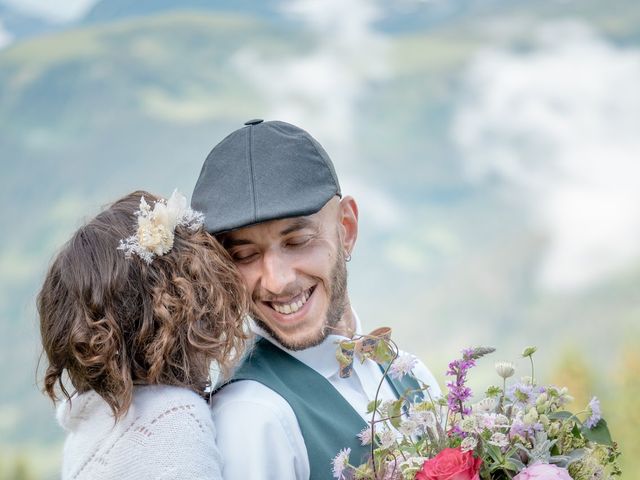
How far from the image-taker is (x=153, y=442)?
207 centimetres

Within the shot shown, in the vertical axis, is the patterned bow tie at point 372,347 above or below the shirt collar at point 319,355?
above

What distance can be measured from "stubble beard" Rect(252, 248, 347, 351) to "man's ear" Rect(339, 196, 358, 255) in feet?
0.32

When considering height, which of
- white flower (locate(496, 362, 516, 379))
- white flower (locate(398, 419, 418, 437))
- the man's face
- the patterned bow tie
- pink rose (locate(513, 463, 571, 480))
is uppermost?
the man's face

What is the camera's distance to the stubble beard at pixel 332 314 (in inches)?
97.7

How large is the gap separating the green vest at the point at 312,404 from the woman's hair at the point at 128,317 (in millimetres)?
148

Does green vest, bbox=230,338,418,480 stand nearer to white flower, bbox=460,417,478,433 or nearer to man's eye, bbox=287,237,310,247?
man's eye, bbox=287,237,310,247

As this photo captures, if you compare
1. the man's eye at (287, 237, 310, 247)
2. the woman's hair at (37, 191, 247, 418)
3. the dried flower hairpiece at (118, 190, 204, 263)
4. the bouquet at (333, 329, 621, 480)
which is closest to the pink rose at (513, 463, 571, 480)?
the bouquet at (333, 329, 621, 480)

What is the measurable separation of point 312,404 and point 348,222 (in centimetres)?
68

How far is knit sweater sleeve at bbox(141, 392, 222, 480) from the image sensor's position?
2.04 m

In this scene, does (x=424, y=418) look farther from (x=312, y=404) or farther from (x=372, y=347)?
(x=312, y=404)

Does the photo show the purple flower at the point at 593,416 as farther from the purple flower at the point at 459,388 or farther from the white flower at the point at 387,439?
the white flower at the point at 387,439

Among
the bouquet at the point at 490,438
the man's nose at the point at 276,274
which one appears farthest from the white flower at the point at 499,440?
the man's nose at the point at 276,274

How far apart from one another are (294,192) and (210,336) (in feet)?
1.58

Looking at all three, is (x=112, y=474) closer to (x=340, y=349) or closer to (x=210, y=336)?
(x=210, y=336)
